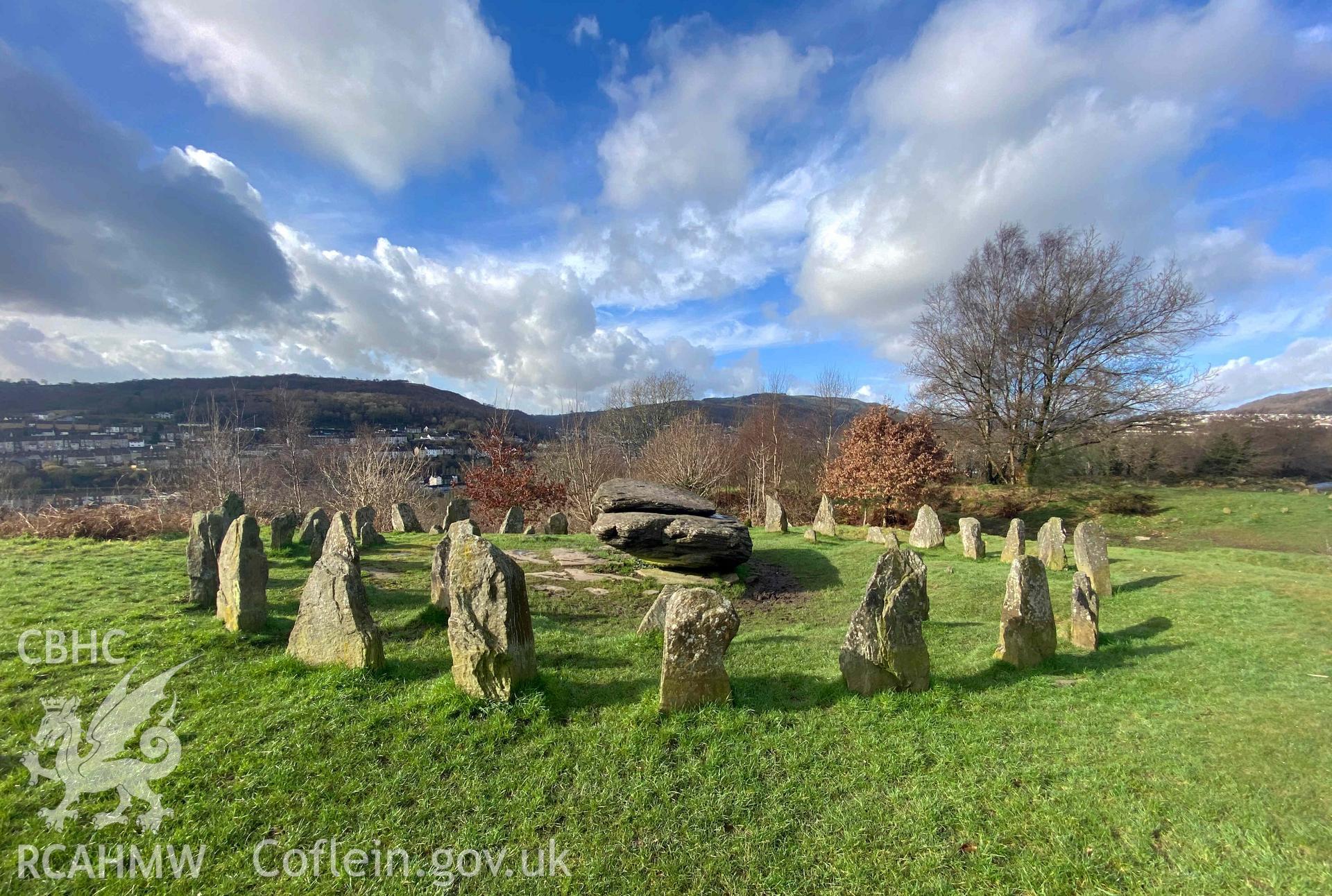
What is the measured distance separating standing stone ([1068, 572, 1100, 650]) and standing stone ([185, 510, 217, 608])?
12.8 m

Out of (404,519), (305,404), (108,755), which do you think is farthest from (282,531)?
(305,404)

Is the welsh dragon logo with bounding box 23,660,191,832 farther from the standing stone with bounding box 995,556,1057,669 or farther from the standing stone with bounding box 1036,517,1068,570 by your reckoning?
the standing stone with bounding box 1036,517,1068,570

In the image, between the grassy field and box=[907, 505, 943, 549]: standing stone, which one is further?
box=[907, 505, 943, 549]: standing stone

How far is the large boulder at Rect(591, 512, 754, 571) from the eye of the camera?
461 inches

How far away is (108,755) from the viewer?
397cm

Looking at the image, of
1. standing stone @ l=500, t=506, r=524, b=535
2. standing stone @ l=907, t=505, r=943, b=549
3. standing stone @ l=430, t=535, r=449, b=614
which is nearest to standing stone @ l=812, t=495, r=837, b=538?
standing stone @ l=907, t=505, r=943, b=549

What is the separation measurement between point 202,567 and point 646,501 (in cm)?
822

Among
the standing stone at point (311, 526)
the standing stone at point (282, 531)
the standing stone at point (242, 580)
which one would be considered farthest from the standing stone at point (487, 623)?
the standing stone at point (311, 526)

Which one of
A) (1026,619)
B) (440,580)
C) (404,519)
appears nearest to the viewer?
(1026,619)

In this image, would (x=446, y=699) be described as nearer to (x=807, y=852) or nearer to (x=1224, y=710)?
(x=807, y=852)

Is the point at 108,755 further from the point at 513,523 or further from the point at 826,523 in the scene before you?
the point at 826,523

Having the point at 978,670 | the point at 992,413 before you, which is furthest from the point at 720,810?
the point at 992,413

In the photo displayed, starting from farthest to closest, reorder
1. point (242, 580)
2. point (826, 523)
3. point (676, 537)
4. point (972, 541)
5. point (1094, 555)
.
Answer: point (826, 523) < point (972, 541) < point (676, 537) < point (1094, 555) < point (242, 580)

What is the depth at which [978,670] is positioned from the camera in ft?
20.6
